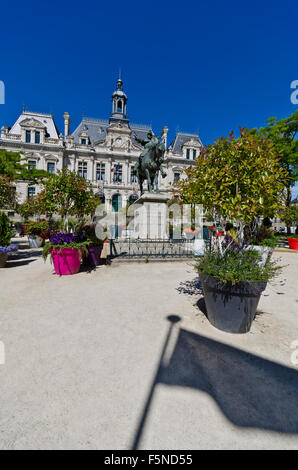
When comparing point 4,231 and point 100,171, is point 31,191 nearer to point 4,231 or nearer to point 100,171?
point 100,171

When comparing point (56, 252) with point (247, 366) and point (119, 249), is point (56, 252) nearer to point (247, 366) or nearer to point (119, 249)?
point (119, 249)

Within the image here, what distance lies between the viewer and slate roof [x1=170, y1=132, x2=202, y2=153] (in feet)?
151

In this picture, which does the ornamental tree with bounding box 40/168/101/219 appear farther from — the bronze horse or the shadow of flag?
the shadow of flag

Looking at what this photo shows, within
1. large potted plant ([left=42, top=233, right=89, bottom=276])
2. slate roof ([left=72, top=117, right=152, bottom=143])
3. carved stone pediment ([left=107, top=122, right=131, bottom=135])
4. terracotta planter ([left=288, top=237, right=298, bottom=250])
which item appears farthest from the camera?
slate roof ([left=72, top=117, right=152, bottom=143])

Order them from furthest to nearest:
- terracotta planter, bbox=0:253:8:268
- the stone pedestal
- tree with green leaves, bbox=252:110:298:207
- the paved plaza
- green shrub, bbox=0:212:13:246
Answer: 1. tree with green leaves, bbox=252:110:298:207
2. the stone pedestal
3. green shrub, bbox=0:212:13:246
4. terracotta planter, bbox=0:253:8:268
5. the paved plaza

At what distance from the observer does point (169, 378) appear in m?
2.11

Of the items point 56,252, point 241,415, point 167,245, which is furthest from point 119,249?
point 241,415

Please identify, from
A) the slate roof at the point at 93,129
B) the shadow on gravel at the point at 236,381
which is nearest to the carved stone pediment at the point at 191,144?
the slate roof at the point at 93,129

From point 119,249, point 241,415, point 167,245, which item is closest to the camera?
point 241,415

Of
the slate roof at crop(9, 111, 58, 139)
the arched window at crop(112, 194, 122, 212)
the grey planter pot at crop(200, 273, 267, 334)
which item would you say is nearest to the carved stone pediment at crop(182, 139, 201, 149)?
the arched window at crop(112, 194, 122, 212)

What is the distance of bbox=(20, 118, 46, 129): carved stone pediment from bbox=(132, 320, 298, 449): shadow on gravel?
45797 mm

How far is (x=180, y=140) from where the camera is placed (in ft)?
154

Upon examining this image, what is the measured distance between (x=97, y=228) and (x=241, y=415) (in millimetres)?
7339

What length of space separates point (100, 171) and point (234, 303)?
41.8 metres
